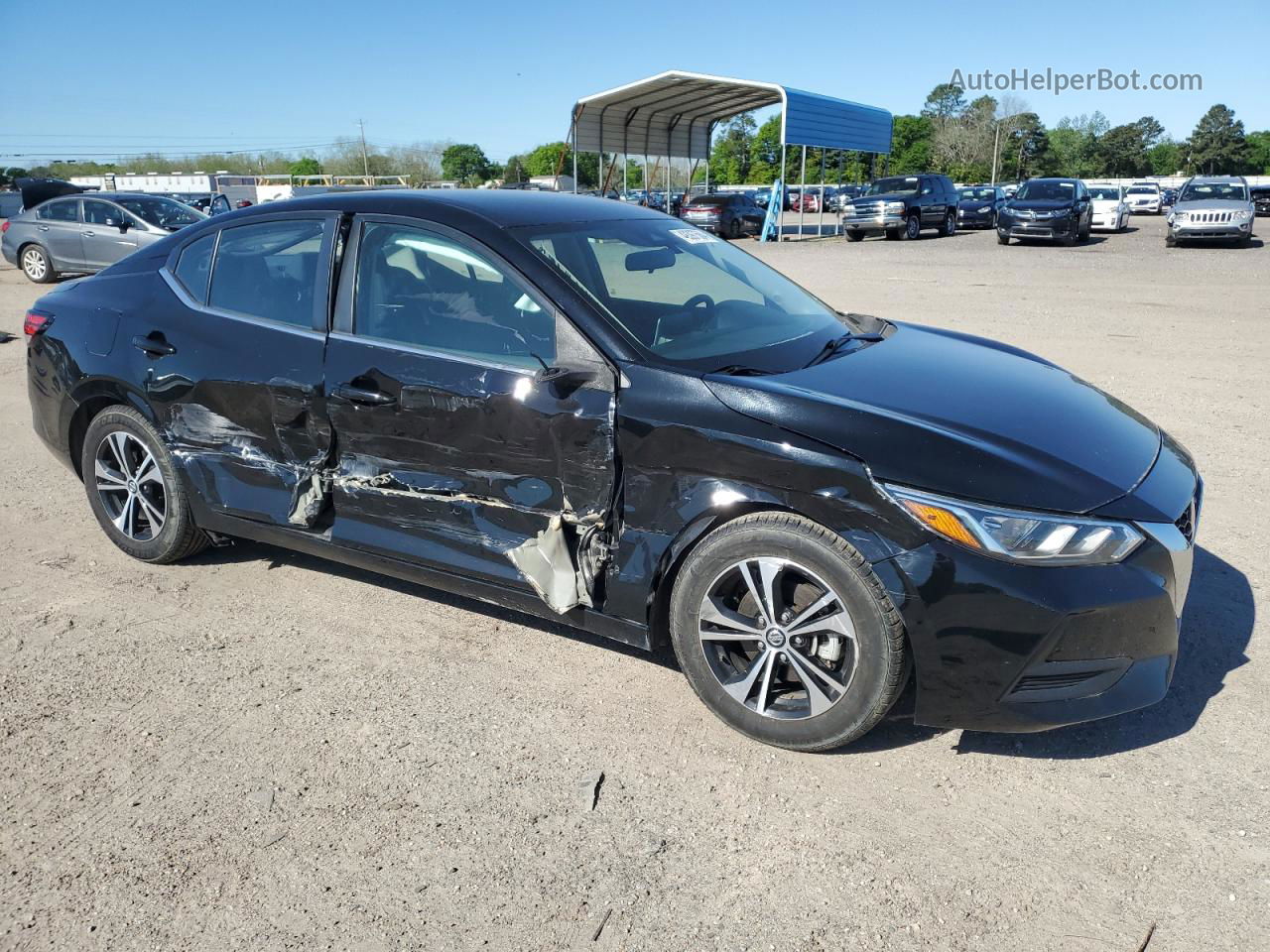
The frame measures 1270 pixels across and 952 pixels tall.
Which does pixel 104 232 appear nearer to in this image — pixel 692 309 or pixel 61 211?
pixel 61 211

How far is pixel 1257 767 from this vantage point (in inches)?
118

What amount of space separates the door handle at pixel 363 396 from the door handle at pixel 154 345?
1038 mm

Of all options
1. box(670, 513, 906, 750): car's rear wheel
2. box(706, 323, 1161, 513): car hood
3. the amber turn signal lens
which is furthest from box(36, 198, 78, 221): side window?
the amber turn signal lens

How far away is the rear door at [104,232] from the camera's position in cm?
1731

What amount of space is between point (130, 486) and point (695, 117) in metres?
32.6

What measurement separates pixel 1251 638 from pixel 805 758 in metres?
1.98

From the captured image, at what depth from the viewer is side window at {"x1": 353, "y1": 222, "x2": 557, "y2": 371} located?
3.45 meters

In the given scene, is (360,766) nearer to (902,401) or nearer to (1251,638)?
(902,401)

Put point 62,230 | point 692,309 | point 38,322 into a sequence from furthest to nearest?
point 62,230, point 38,322, point 692,309

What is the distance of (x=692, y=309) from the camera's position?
150 inches

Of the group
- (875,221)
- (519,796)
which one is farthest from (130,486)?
(875,221)

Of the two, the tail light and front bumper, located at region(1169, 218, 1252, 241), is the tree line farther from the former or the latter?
the tail light

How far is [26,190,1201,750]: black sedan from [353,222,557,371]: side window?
0.01 meters

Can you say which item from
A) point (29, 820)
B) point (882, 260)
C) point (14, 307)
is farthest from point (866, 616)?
point (882, 260)
